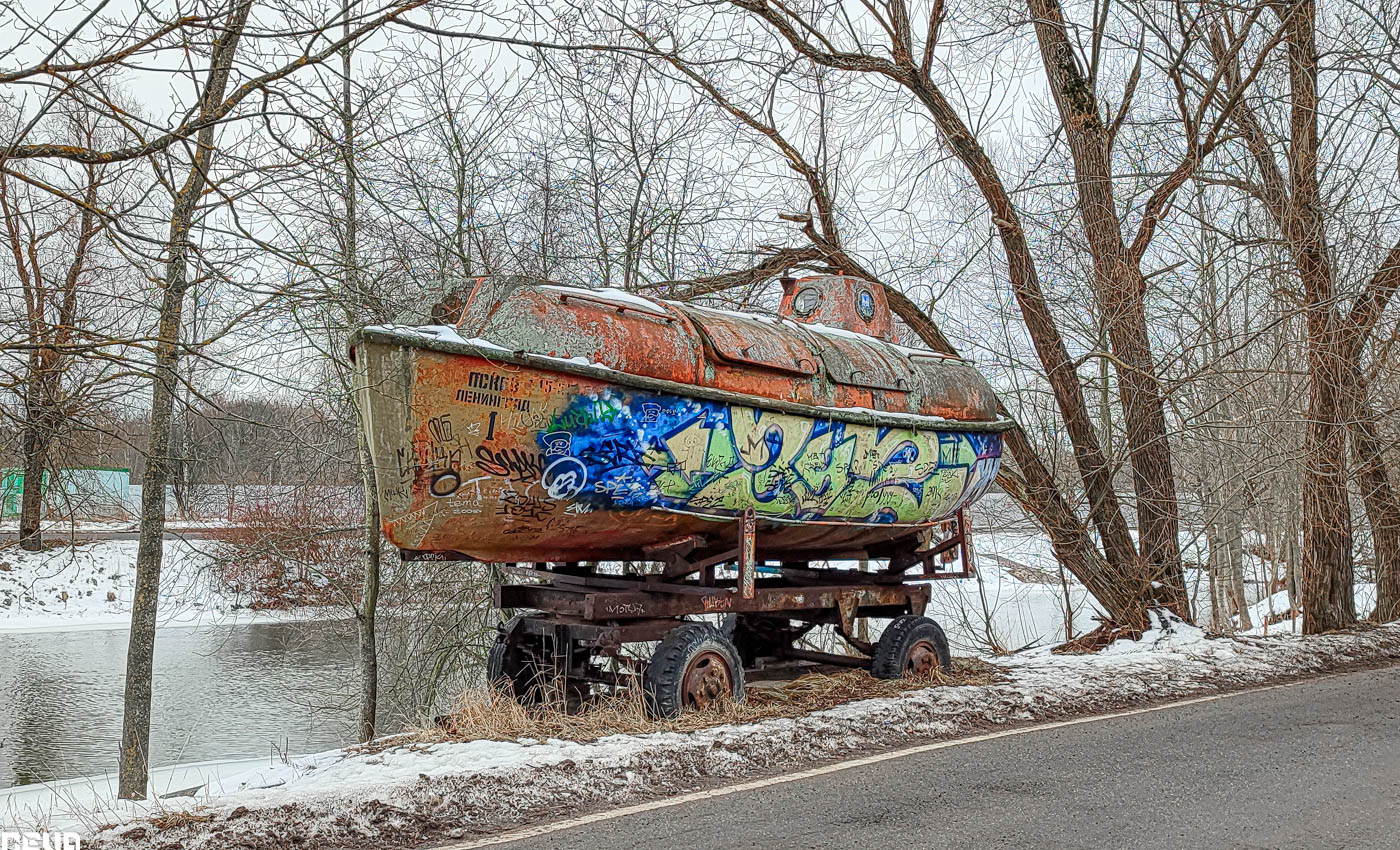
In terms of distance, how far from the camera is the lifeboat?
639 centimetres

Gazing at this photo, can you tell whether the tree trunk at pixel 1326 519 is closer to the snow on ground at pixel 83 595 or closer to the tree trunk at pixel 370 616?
the tree trunk at pixel 370 616

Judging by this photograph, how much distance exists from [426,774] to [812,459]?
12.9ft

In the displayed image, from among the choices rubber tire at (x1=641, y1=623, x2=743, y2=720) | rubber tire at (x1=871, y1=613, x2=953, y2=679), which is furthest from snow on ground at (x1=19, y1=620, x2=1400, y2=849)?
rubber tire at (x1=871, y1=613, x2=953, y2=679)

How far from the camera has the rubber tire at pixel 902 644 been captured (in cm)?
891

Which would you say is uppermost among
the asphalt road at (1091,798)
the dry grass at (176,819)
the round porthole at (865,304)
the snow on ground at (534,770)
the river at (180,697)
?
the round porthole at (865,304)

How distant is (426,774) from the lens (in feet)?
18.0

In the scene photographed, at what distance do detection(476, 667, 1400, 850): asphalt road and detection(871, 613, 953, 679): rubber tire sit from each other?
190 centimetres

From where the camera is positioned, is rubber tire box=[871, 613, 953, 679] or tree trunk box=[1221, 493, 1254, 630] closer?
rubber tire box=[871, 613, 953, 679]

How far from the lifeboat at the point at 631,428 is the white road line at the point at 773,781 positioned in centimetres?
217

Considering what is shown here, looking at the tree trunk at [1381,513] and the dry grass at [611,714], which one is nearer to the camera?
the dry grass at [611,714]

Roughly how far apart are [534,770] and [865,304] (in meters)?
6.02

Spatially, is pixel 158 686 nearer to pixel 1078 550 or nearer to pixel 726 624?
pixel 726 624

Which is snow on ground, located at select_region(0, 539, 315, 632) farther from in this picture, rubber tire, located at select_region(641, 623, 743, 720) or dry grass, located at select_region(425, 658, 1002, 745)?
rubber tire, located at select_region(641, 623, 743, 720)

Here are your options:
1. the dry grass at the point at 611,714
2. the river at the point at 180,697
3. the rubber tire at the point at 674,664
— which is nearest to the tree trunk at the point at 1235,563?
the dry grass at the point at 611,714
